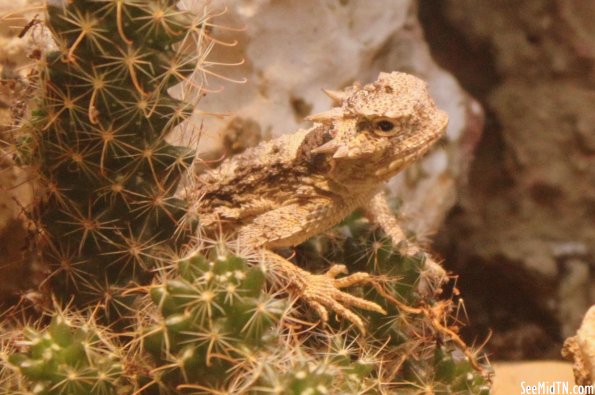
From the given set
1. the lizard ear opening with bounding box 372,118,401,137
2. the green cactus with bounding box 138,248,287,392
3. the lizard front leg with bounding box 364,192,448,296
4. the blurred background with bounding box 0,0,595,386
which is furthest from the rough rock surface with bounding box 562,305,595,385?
the blurred background with bounding box 0,0,595,386

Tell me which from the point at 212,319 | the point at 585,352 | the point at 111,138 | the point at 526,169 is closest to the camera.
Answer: the point at 212,319

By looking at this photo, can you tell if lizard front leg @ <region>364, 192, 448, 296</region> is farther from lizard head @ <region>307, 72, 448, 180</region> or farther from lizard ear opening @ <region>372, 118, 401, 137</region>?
lizard ear opening @ <region>372, 118, 401, 137</region>

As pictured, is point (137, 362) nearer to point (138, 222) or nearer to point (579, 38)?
point (138, 222)

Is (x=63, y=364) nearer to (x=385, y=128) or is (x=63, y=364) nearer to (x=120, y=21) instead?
(x=120, y=21)

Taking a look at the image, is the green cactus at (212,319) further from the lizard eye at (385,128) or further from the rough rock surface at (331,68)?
the rough rock surface at (331,68)

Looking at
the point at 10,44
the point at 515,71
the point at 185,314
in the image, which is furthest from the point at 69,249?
the point at 515,71

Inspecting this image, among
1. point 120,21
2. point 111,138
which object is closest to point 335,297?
point 111,138

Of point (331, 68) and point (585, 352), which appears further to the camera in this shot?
point (331, 68)
